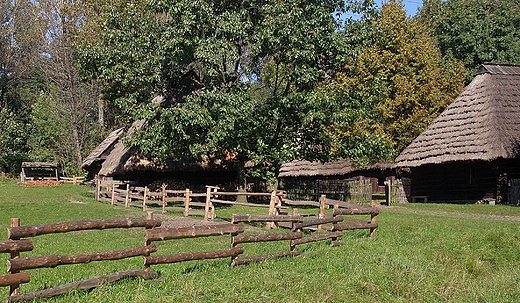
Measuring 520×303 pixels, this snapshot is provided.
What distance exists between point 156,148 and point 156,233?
1273 centimetres

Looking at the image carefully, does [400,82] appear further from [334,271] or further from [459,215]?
[334,271]

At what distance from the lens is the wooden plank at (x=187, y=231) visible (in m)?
7.20

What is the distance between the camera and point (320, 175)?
104 ft

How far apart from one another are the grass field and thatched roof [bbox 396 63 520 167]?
873 centimetres

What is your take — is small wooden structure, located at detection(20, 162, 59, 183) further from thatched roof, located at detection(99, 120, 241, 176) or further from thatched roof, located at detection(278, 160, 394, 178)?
thatched roof, located at detection(278, 160, 394, 178)

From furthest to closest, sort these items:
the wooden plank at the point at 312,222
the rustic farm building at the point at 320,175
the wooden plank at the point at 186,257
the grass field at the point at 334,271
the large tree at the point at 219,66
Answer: the rustic farm building at the point at 320,175, the large tree at the point at 219,66, the wooden plank at the point at 312,222, the wooden plank at the point at 186,257, the grass field at the point at 334,271

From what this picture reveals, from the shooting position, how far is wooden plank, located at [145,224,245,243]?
7203 millimetres

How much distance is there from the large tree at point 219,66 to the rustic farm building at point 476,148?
6.70m

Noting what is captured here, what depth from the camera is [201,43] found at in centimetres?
1836

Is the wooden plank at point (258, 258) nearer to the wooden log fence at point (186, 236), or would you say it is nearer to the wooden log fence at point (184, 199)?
the wooden log fence at point (186, 236)

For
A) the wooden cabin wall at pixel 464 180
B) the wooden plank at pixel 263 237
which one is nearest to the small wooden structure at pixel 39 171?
the wooden cabin wall at pixel 464 180

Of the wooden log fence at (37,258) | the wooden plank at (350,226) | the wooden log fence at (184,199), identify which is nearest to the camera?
the wooden log fence at (37,258)

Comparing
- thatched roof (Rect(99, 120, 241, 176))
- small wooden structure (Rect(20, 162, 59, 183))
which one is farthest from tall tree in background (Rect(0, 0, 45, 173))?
thatched roof (Rect(99, 120, 241, 176))

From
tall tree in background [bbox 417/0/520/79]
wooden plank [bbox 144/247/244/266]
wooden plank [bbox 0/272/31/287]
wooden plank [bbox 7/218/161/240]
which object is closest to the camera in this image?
wooden plank [bbox 0/272/31/287]
